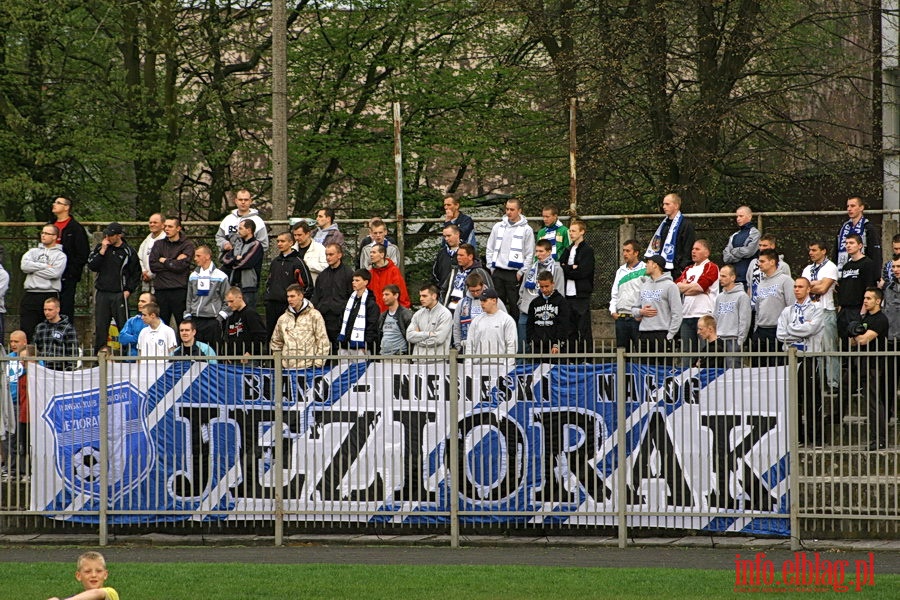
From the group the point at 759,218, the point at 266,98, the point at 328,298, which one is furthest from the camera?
the point at 266,98

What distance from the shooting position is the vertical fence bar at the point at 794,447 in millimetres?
13781

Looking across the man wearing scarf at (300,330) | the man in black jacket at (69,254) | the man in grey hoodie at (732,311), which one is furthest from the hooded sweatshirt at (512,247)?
the man in black jacket at (69,254)

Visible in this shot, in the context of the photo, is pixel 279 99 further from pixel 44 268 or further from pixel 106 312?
pixel 44 268

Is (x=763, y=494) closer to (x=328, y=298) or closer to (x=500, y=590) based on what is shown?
(x=500, y=590)

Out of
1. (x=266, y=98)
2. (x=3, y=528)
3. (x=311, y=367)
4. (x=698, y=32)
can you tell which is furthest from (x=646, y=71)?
(x=3, y=528)

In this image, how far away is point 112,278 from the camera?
19297 mm

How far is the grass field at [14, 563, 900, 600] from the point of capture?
11.8m

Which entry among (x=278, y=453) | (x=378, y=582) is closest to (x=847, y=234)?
(x=278, y=453)

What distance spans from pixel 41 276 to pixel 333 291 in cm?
409

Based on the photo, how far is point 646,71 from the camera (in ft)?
86.3

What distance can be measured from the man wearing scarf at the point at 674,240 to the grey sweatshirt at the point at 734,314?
60.0 inches

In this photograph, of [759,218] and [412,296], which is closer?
[759,218]

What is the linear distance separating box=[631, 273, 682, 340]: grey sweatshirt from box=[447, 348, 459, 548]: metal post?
355 centimetres

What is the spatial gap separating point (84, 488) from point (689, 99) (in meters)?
16.9
